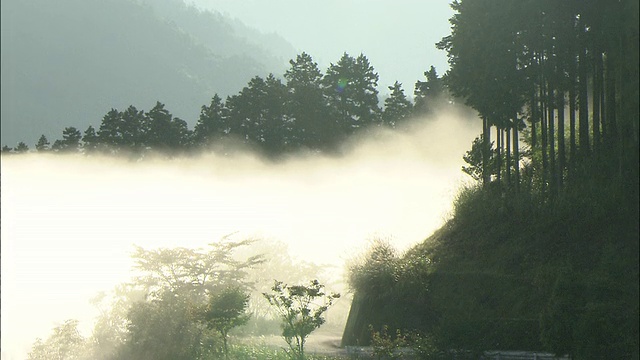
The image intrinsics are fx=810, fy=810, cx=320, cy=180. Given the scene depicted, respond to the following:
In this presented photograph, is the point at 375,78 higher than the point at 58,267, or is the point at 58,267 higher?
the point at 375,78

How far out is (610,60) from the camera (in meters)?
32.9

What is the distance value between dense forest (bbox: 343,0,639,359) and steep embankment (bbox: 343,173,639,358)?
0.05m

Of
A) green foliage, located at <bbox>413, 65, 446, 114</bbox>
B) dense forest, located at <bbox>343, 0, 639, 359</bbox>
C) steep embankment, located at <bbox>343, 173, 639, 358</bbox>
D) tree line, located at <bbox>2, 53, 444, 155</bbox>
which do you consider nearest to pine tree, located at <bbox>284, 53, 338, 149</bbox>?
tree line, located at <bbox>2, 53, 444, 155</bbox>

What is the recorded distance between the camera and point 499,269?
30516 millimetres

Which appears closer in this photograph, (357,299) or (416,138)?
(357,299)

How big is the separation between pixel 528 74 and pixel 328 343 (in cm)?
1495

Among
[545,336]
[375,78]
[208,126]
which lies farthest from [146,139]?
[545,336]

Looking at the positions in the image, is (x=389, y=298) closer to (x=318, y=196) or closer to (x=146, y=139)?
(x=318, y=196)

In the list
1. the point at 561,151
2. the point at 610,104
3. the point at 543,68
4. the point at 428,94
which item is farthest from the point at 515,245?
the point at 428,94

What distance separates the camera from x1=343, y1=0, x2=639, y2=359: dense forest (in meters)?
26.5

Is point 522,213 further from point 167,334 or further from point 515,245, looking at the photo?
point 167,334

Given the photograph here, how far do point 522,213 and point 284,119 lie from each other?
51293mm

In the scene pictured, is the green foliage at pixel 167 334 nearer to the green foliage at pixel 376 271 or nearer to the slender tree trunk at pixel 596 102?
the green foliage at pixel 376 271

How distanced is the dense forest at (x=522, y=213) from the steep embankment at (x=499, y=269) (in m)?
0.05
